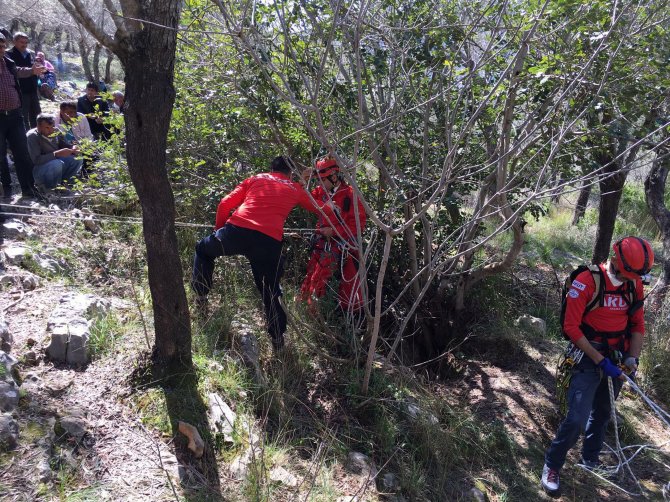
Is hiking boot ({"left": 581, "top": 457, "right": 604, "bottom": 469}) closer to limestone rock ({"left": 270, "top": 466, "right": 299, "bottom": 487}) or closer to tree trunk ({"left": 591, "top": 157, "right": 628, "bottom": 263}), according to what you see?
limestone rock ({"left": 270, "top": 466, "right": 299, "bottom": 487})

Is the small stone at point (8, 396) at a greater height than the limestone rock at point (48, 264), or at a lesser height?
lesser

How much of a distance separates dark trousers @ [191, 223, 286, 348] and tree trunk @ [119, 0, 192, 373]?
2.67 ft

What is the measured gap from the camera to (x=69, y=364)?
3645 mm

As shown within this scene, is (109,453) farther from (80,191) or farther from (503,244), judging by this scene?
(503,244)

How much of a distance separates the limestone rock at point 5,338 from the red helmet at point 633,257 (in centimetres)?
388

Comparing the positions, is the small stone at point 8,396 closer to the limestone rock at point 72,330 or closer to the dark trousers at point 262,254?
the limestone rock at point 72,330

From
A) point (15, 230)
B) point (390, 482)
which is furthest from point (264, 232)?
point (15, 230)

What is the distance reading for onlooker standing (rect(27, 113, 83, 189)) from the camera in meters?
6.64

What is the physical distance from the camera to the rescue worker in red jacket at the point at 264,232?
421 centimetres

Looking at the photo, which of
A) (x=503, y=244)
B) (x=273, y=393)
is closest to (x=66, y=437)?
(x=273, y=393)

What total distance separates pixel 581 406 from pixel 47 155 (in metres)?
6.22

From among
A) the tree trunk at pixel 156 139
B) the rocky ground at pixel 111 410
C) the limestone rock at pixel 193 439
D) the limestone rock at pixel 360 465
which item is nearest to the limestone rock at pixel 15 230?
the rocky ground at pixel 111 410

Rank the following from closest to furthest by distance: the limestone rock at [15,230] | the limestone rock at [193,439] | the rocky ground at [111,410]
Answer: the rocky ground at [111,410] → the limestone rock at [193,439] → the limestone rock at [15,230]

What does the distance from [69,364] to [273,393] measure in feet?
4.33
